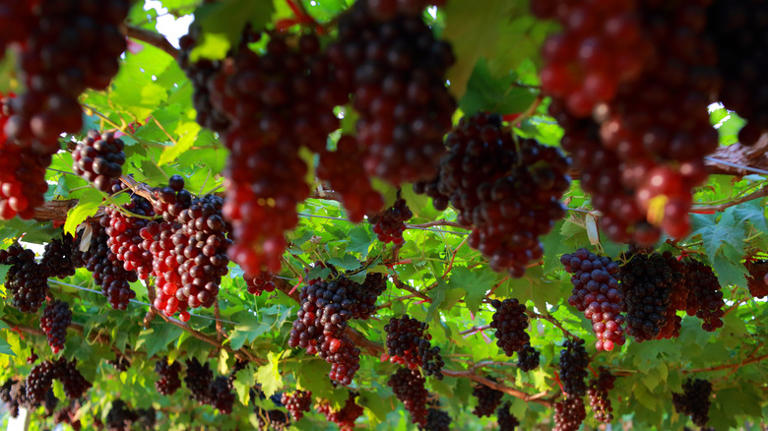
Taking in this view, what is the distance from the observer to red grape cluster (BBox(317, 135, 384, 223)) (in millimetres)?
907

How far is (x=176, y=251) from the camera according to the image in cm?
207

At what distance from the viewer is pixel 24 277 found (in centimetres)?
317

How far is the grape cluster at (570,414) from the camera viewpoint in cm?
441

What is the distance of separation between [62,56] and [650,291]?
104 inches

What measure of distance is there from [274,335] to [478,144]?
162 inches

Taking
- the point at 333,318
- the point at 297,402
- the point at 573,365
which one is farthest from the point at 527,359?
the point at 297,402

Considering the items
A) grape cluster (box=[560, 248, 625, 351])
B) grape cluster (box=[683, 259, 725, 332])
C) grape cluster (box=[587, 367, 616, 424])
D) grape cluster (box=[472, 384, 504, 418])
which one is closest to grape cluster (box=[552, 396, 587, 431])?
grape cluster (box=[587, 367, 616, 424])

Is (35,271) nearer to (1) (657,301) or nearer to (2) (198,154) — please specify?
(2) (198,154)

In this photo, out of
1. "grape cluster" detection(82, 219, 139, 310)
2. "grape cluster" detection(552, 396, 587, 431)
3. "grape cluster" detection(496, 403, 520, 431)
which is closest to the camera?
"grape cluster" detection(82, 219, 139, 310)

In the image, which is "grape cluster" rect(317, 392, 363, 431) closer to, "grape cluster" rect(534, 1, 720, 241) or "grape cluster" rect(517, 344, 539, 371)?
"grape cluster" rect(517, 344, 539, 371)

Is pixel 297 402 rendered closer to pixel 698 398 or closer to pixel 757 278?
pixel 757 278

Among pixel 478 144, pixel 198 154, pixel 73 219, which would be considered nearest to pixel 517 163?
pixel 478 144

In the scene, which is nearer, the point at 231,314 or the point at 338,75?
the point at 338,75

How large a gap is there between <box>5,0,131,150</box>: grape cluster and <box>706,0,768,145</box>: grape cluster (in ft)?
3.03
